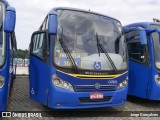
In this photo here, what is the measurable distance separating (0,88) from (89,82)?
2211 mm

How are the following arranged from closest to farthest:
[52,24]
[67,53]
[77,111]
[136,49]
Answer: [52,24], [67,53], [77,111], [136,49]

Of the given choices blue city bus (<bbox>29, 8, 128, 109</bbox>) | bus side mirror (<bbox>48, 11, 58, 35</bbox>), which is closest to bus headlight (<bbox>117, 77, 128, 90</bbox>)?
blue city bus (<bbox>29, 8, 128, 109</bbox>)

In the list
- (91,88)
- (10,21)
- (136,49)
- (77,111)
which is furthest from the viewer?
(136,49)

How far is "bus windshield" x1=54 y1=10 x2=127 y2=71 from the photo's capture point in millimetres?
7527

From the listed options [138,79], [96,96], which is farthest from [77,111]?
[138,79]

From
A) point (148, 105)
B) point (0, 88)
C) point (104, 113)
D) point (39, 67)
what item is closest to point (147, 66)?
point (148, 105)

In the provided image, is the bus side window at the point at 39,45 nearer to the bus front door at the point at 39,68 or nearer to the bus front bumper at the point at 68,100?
the bus front door at the point at 39,68

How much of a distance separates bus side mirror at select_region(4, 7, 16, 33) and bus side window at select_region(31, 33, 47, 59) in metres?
1.67

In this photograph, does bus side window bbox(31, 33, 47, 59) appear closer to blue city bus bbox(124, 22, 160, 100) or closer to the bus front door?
the bus front door

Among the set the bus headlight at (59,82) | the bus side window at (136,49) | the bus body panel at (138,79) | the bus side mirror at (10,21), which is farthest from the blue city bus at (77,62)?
the bus body panel at (138,79)

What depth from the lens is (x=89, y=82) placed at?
757 cm

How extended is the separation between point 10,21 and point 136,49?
5.04 metres

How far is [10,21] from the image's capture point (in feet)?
19.8

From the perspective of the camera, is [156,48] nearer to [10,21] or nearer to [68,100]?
[68,100]
